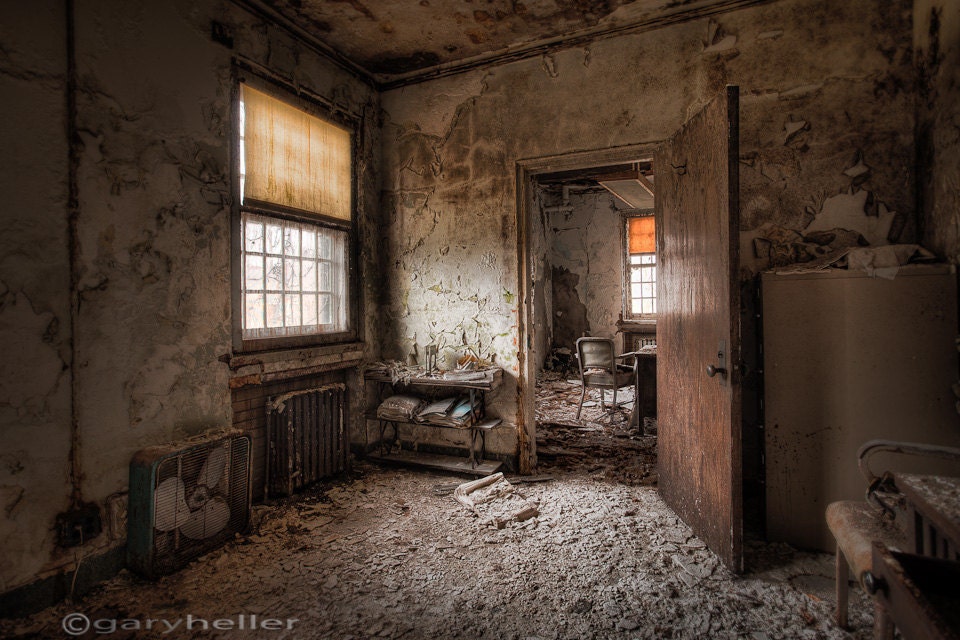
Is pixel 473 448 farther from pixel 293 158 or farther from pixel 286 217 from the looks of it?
pixel 293 158

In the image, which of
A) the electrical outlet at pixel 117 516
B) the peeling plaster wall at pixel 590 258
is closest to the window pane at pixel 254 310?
the electrical outlet at pixel 117 516

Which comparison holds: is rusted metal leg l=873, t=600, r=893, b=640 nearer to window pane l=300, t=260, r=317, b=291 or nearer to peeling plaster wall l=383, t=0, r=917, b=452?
peeling plaster wall l=383, t=0, r=917, b=452

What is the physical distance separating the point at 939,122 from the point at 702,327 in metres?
1.51

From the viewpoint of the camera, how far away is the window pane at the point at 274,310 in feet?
9.70

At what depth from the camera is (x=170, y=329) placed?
2.39 metres

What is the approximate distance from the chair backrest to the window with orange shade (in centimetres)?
321

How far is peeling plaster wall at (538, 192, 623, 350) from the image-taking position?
8.14 metres

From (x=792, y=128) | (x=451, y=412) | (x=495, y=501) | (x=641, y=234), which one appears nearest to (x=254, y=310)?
(x=451, y=412)

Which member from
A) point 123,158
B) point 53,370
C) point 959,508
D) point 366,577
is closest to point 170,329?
point 53,370

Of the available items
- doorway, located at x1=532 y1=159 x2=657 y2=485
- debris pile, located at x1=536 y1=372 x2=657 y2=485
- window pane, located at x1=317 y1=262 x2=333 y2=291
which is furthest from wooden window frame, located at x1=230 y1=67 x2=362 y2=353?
doorway, located at x1=532 y1=159 x2=657 y2=485

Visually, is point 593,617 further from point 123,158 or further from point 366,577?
point 123,158

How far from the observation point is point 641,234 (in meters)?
8.02

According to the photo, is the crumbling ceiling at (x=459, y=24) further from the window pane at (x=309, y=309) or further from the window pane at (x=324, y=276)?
the window pane at (x=309, y=309)

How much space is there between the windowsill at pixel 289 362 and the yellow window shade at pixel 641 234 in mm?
5886
